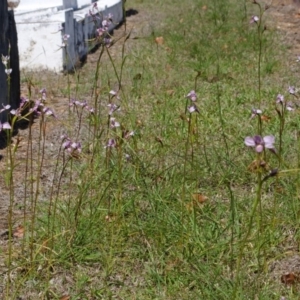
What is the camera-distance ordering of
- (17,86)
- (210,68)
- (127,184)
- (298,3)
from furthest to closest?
(298,3)
(210,68)
(17,86)
(127,184)

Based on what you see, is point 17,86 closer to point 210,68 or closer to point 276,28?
point 210,68

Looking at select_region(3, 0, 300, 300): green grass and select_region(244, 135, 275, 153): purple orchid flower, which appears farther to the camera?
select_region(3, 0, 300, 300): green grass

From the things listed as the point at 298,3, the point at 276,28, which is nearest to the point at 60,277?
the point at 276,28

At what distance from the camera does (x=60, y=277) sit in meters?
2.90

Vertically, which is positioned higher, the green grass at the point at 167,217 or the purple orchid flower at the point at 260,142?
the purple orchid flower at the point at 260,142

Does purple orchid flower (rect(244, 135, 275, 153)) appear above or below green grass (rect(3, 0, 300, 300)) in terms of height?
above

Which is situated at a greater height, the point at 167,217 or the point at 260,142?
the point at 260,142

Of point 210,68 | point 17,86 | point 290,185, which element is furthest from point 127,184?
point 210,68

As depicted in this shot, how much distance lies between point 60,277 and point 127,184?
36.9 inches

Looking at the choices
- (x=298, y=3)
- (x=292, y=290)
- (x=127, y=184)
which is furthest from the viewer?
(x=298, y=3)

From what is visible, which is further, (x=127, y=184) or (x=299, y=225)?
(x=127, y=184)

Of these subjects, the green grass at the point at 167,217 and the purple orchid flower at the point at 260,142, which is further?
the green grass at the point at 167,217

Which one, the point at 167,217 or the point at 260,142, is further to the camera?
the point at 167,217

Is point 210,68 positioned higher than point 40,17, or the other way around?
point 40,17
